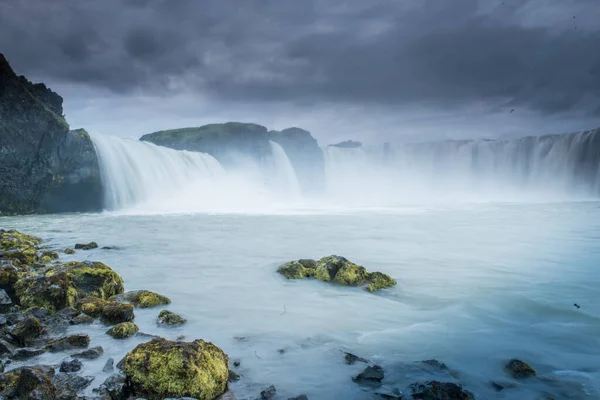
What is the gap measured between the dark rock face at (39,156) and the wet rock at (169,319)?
33.4 metres

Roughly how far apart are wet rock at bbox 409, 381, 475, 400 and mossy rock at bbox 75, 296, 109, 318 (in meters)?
5.59

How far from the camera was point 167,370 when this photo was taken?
4320 mm

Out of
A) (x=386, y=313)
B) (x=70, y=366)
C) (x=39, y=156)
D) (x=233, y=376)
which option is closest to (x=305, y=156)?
(x=39, y=156)

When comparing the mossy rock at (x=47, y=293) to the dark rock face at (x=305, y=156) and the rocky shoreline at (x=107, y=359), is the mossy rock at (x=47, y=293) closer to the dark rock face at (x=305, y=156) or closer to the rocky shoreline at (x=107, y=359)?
the rocky shoreline at (x=107, y=359)

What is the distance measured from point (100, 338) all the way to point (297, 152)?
89.7 meters

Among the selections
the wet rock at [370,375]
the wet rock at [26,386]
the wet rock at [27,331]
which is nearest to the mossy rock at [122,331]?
the wet rock at [27,331]

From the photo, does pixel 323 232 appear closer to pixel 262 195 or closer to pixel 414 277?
pixel 414 277

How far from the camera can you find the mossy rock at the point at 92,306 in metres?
7.10

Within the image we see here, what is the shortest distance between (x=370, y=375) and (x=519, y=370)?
2.13 metres

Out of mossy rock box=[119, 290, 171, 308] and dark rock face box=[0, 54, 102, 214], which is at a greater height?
dark rock face box=[0, 54, 102, 214]

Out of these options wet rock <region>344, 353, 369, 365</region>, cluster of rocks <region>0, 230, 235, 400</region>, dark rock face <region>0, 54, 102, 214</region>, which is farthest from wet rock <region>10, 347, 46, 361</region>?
dark rock face <region>0, 54, 102, 214</region>

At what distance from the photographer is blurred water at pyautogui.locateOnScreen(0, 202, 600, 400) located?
532cm

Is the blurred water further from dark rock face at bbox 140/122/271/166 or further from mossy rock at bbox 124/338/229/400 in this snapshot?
dark rock face at bbox 140/122/271/166

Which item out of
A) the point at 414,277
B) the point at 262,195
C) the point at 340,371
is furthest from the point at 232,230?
Answer: the point at 262,195
